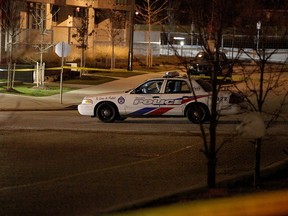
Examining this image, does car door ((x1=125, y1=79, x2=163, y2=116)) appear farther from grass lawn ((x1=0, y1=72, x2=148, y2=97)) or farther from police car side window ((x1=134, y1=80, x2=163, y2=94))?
grass lawn ((x1=0, y1=72, x2=148, y2=97))

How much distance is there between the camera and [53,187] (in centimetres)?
1098

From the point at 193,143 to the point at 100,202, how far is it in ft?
24.3

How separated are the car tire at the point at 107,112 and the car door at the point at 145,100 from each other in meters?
0.46

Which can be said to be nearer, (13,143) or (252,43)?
(252,43)

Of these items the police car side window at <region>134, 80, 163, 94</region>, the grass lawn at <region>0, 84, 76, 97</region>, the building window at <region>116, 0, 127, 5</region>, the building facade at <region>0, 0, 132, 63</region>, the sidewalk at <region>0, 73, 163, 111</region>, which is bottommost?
the sidewalk at <region>0, 73, 163, 111</region>

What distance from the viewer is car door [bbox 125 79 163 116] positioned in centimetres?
2067

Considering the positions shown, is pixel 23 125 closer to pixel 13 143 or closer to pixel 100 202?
pixel 13 143

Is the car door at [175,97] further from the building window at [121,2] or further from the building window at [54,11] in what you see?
the building window at [121,2]

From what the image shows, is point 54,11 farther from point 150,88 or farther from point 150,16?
point 150,88

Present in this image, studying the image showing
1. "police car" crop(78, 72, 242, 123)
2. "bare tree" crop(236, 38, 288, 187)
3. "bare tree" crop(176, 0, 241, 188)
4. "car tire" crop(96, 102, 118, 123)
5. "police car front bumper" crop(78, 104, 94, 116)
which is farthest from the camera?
"police car front bumper" crop(78, 104, 94, 116)

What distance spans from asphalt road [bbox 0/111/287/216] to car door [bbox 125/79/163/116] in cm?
47

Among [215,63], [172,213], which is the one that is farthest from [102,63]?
[172,213]

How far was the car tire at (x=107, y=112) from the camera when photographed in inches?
833

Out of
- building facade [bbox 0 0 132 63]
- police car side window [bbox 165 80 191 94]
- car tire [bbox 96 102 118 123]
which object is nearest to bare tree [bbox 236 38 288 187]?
police car side window [bbox 165 80 191 94]
